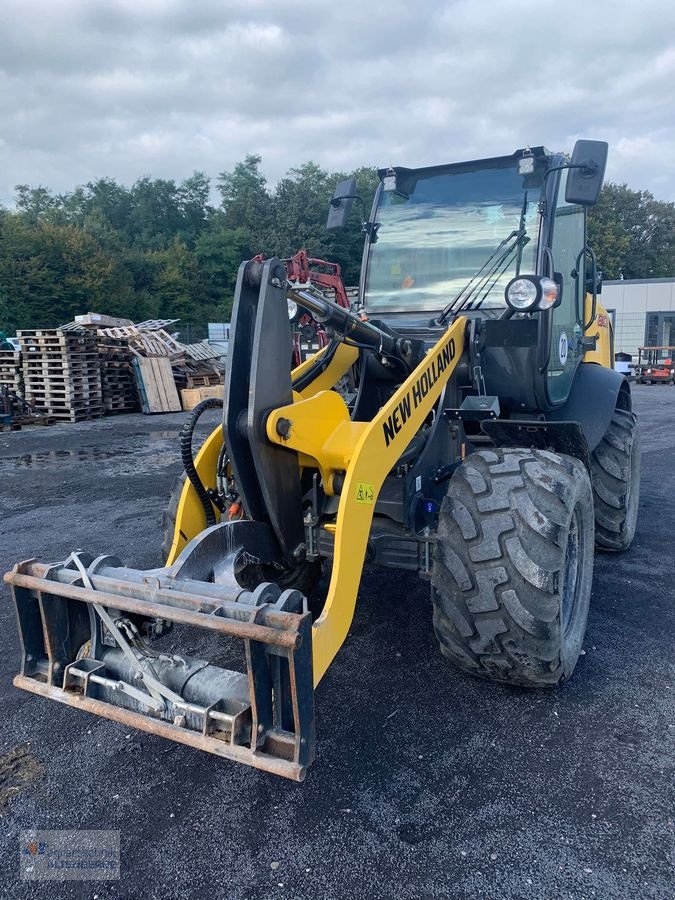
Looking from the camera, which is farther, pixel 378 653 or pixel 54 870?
pixel 378 653

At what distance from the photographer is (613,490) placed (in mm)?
Answer: 5074

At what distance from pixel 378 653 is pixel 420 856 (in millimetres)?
1466

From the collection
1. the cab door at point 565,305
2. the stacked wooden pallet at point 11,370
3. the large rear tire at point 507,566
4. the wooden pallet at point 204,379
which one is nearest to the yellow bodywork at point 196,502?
the large rear tire at point 507,566

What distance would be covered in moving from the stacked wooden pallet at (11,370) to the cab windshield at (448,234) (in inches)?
527

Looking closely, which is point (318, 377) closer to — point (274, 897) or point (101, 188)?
point (274, 897)

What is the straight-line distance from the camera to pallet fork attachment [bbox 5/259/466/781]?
2162 mm

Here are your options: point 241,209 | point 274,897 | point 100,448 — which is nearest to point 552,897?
point 274,897

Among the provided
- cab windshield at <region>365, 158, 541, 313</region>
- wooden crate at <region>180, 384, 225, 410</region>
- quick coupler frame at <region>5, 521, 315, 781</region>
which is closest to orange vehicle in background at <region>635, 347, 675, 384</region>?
wooden crate at <region>180, 384, 225, 410</region>

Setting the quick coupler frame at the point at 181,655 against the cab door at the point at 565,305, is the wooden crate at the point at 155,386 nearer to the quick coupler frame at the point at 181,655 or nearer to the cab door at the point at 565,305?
the cab door at the point at 565,305

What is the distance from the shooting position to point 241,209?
50.8m

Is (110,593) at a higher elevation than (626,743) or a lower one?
higher

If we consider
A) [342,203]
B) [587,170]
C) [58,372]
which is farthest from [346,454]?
[58,372]

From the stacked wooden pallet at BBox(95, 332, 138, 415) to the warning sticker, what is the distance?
14620 mm

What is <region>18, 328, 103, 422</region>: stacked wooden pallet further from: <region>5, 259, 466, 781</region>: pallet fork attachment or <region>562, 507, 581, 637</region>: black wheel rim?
<region>562, 507, 581, 637</region>: black wheel rim
